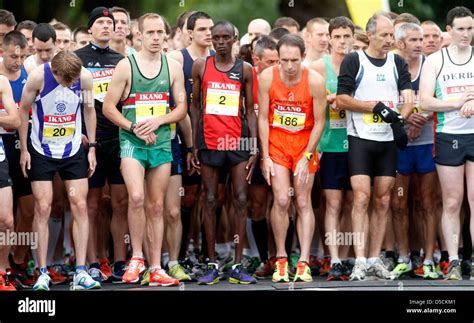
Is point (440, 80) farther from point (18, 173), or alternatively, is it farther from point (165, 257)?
point (18, 173)

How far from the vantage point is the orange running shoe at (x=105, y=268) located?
12883 millimetres

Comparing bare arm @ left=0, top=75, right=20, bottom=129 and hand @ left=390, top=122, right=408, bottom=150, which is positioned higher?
bare arm @ left=0, top=75, right=20, bottom=129

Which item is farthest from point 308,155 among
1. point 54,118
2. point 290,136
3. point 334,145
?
point 54,118

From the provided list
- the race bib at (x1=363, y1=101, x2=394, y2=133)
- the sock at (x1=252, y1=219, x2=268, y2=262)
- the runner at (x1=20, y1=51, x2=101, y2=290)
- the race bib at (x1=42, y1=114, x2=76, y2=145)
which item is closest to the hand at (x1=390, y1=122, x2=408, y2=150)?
the race bib at (x1=363, y1=101, x2=394, y2=133)

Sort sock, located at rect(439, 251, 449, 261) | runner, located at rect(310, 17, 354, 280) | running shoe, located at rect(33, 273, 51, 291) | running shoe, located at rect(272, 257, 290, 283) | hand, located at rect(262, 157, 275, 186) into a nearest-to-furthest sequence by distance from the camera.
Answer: running shoe, located at rect(33, 273, 51, 291)
running shoe, located at rect(272, 257, 290, 283)
hand, located at rect(262, 157, 275, 186)
runner, located at rect(310, 17, 354, 280)
sock, located at rect(439, 251, 449, 261)

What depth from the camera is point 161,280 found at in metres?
12.1

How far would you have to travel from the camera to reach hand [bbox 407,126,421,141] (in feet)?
43.2

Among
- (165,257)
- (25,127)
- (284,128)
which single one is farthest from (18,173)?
(284,128)

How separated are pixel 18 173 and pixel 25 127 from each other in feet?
2.30

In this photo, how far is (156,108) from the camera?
12.4m

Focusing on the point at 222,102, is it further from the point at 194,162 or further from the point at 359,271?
the point at 359,271

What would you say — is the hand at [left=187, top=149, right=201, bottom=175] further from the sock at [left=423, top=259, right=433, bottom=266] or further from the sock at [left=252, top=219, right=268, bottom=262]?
the sock at [left=423, top=259, right=433, bottom=266]

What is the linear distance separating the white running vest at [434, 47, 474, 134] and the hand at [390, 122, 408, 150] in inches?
21.0

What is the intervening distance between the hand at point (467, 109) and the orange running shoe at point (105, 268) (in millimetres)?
3599
